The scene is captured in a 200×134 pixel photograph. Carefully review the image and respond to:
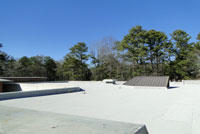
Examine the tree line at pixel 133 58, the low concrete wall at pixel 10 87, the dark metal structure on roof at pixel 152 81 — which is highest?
the tree line at pixel 133 58

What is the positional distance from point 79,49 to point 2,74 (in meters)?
14.9

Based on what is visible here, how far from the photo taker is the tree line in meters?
22.7

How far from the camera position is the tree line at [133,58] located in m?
22.7

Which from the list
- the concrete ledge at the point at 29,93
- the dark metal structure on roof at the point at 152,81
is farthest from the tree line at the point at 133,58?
the concrete ledge at the point at 29,93

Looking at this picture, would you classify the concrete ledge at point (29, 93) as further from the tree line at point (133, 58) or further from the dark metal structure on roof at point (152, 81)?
the tree line at point (133, 58)

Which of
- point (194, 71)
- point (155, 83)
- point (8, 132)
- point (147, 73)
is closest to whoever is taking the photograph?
point (8, 132)

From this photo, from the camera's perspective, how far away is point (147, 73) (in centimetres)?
2430

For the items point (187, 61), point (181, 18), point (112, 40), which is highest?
point (181, 18)

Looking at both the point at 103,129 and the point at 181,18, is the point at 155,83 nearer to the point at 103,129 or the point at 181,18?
the point at 103,129

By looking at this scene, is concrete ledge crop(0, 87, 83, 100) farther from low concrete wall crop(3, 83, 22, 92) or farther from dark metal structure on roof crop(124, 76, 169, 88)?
low concrete wall crop(3, 83, 22, 92)

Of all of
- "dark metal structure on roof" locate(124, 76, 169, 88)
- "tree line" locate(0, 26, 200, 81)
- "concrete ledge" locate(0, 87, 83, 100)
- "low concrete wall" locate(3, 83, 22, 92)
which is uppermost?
"tree line" locate(0, 26, 200, 81)

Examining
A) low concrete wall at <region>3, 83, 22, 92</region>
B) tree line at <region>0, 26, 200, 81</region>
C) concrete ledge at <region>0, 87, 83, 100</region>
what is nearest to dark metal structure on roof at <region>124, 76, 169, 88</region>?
concrete ledge at <region>0, 87, 83, 100</region>

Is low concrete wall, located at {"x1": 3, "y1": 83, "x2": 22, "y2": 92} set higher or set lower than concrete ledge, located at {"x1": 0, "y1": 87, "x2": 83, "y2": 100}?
lower

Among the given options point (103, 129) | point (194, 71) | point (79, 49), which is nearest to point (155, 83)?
point (103, 129)
